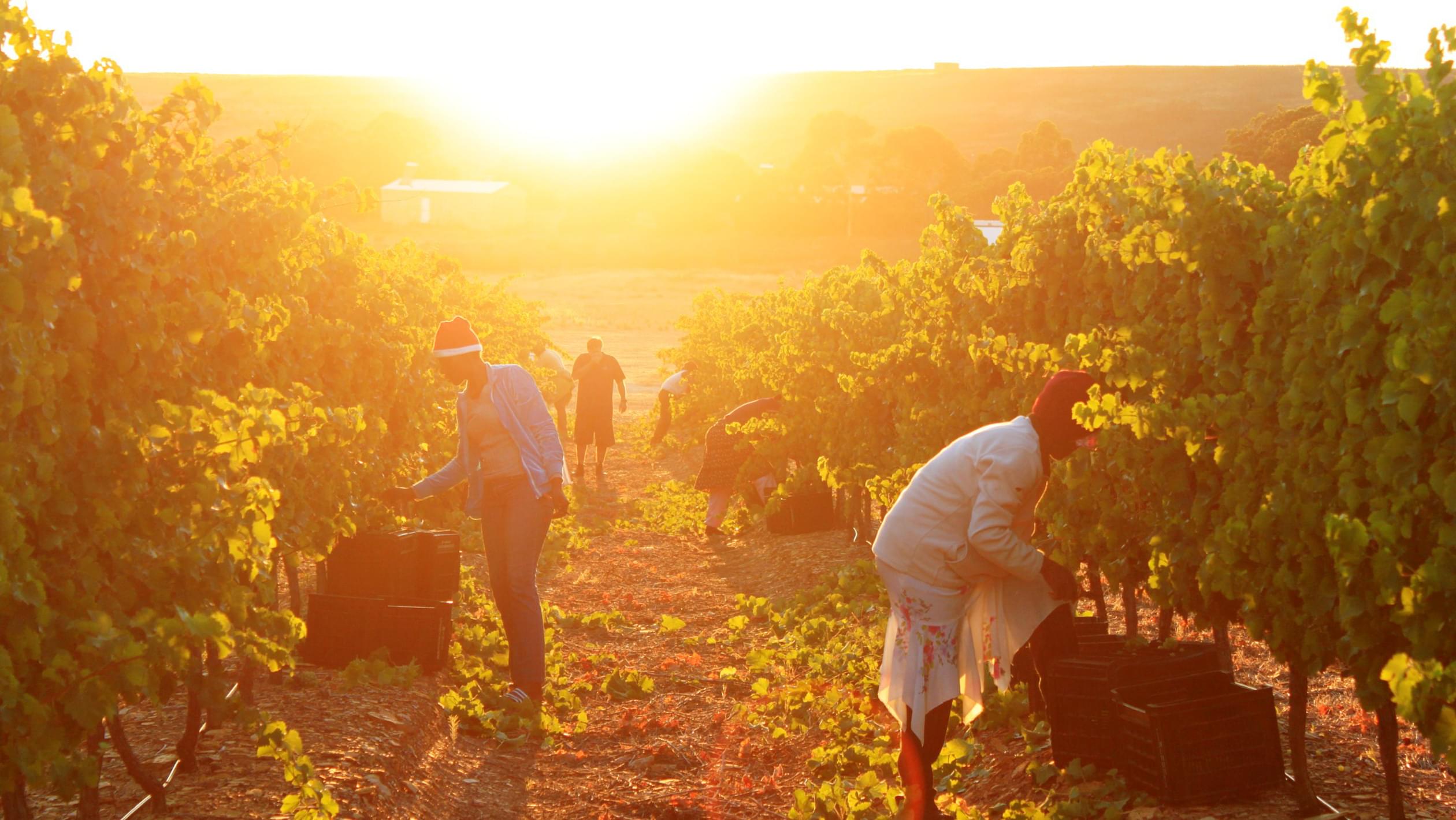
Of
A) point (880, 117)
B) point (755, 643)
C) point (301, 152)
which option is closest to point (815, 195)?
point (301, 152)

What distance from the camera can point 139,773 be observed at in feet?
16.3

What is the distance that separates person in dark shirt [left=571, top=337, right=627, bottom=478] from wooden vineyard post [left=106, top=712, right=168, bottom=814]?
11.9 metres

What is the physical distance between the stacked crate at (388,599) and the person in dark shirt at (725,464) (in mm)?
6002

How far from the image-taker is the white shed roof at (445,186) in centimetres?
9150

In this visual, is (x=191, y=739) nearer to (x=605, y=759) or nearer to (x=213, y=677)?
(x=213, y=677)

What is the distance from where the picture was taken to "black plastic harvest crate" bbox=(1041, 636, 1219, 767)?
5.72 metres

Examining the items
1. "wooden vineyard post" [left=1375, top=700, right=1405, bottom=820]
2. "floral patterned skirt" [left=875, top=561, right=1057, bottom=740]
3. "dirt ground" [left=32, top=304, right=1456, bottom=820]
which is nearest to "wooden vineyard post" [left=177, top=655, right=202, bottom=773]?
"dirt ground" [left=32, top=304, right=1456, bottom=820]

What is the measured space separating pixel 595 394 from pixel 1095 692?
12.3 m

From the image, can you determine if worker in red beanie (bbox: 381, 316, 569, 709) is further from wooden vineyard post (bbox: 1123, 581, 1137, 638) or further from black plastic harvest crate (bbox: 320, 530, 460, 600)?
wooden vineyard post (bbox: 1123, 581, 1137, 638)

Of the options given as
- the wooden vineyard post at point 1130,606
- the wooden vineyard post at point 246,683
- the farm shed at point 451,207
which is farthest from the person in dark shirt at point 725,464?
the farm shed at point 451,207

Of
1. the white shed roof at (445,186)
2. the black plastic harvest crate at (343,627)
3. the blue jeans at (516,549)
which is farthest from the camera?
the white shed roof at (445,186)

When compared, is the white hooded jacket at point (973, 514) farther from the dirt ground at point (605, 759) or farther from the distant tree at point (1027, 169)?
the distant tree at point (1027, 169)

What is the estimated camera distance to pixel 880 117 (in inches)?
5330

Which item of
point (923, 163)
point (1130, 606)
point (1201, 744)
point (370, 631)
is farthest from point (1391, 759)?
point (923, 163)
